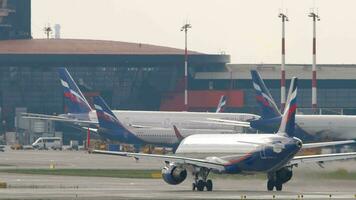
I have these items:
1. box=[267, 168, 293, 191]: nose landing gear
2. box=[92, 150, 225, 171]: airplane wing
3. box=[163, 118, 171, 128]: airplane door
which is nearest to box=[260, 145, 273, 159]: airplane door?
box=[267, 168, 293, 191]: nose landing gear

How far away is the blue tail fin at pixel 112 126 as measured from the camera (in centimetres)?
14225

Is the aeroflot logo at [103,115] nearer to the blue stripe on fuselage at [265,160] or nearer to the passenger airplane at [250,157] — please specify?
the passenger airplane at [250,157]

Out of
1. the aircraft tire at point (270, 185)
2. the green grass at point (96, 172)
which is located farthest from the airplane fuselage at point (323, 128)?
the aircraft tire at point (270, 185)

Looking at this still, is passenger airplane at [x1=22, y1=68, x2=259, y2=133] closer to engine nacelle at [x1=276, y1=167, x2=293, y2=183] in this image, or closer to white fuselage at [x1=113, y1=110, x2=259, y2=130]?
white fuselage at [x1=113, y1=110, x2=259, y2=130]

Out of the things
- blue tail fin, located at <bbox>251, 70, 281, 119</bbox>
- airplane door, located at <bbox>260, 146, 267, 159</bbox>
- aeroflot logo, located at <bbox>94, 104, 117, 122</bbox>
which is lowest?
airplane door, located at <bbox>260, 146, 267, 159</bbox>

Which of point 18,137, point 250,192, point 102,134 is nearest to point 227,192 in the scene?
point 250,192

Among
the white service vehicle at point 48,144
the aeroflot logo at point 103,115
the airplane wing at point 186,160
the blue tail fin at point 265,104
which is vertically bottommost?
the white service vehicle at point 48,144

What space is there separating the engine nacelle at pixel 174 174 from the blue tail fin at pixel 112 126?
6660cm

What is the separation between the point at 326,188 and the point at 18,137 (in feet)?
405

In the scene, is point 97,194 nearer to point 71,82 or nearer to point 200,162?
point 200,162

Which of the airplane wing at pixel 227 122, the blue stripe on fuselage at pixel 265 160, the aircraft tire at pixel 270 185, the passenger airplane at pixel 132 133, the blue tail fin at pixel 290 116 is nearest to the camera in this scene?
the blue stripe on fuselage at pixel 265 160

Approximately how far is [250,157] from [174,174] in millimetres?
4689

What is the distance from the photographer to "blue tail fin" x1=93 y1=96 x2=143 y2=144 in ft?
467

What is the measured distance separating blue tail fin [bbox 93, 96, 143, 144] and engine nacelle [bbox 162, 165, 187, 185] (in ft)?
219
